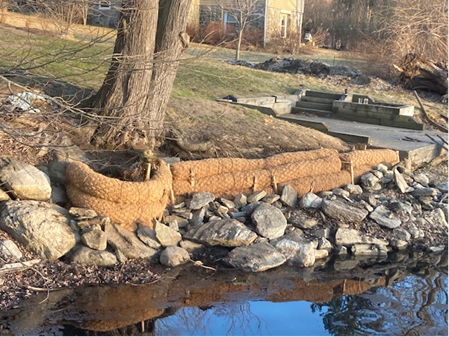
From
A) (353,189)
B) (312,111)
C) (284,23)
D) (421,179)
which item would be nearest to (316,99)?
(312,111)

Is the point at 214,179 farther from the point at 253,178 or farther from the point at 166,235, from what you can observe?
the point at 166,235

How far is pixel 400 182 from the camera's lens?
33.7 feet

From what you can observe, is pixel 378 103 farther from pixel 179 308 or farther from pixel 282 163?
pixel 179 308

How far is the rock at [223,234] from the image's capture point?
25.6ft

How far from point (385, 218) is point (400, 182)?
1.27 metres

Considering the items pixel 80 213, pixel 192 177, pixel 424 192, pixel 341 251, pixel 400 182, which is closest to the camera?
pixel 80 213

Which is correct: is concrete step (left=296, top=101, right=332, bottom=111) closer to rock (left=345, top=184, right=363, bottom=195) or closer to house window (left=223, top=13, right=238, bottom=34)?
rock (left=345, top=184, right=363, bottom=195)

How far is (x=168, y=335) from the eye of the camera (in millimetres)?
5898

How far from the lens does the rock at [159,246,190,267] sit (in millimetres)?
7324

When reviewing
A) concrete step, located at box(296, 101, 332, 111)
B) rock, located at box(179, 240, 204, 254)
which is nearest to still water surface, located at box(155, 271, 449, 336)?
rock, located at box(179, 240, 204, 254)

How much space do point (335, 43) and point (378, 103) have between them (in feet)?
68.1

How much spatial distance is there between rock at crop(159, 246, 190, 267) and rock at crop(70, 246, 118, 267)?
25.9 inches

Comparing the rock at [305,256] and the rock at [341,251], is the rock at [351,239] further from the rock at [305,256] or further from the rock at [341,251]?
the rock at [305,256]

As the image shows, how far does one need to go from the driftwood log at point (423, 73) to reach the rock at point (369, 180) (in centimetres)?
1109
